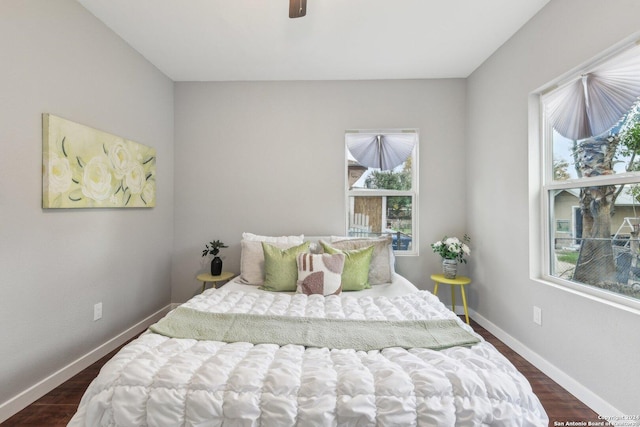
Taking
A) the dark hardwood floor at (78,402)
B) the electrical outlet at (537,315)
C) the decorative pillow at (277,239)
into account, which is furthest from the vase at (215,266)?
the electrical outlet at (537,315)

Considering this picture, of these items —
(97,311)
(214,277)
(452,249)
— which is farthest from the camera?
(214,277)

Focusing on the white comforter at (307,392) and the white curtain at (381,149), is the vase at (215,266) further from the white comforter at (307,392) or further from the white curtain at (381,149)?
the white curtain at (381,149)

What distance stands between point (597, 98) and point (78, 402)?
12.3 ft

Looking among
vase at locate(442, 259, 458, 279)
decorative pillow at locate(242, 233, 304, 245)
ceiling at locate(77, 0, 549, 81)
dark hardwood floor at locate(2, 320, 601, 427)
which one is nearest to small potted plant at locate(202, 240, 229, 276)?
decorative pillow at locate(242, 233, 304, 245)

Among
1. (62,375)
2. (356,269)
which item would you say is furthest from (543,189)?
(62,375)

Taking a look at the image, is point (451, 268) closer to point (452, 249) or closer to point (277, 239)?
point (452, 249)

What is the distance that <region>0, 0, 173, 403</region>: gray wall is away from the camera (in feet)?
5.49

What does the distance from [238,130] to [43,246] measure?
200 cm

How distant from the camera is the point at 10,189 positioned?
5.47 ft

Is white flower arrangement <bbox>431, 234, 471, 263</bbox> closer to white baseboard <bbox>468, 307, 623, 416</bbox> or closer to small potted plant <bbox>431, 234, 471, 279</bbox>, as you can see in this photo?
small potted plant <bbox>431, 234, 471, 279</bbox>

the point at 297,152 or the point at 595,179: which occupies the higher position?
the point at 297,152

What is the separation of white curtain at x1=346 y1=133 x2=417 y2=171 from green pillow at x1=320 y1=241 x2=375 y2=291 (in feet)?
3.67

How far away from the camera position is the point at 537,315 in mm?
2186

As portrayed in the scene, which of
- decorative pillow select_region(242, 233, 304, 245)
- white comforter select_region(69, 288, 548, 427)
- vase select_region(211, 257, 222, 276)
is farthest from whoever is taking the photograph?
vase select_region(211, 257, 222, 276)
